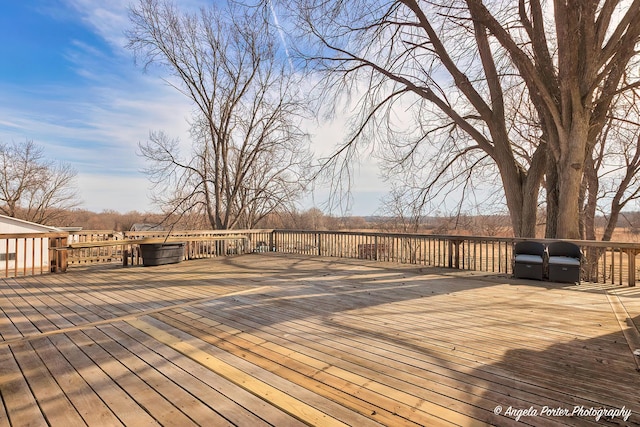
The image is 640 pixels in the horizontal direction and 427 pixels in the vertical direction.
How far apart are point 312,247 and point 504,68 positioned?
6.82m

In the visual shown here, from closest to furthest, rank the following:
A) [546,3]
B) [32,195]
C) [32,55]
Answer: [546,3]
[32,55]
[32,195]

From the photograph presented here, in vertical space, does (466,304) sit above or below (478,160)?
below

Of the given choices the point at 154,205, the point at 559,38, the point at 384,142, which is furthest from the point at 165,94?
the point at 559,38

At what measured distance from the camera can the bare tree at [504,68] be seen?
5.88 m

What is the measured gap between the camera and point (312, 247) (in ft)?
30.6

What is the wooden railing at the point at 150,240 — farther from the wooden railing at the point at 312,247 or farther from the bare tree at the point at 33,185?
the bare tree at the point at 33,185

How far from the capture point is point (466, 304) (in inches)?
157

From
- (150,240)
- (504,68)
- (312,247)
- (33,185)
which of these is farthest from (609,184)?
(33,185)

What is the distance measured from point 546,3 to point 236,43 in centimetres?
1117

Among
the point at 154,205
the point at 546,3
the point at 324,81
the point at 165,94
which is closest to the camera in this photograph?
the point at 546,3

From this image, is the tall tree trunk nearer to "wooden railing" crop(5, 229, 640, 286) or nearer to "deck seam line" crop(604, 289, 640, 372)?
"wooden railing" crop(5, 229, 640, 286)

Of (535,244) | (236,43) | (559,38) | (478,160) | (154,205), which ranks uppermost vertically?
(236,43)

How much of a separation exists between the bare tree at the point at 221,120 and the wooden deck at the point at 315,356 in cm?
921

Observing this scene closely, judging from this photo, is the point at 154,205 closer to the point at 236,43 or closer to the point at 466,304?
the point at 236,43
